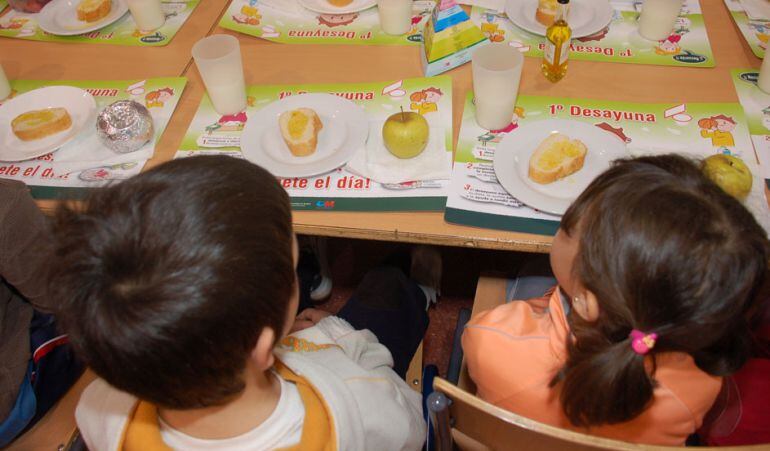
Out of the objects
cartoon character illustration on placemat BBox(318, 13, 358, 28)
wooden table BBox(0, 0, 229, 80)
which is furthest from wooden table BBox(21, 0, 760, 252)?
cartoon character illustration on placemat BBox(318, 13, 358, 28)

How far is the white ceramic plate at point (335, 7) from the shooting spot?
145 cm

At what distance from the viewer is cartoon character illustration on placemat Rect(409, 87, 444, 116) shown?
118cm

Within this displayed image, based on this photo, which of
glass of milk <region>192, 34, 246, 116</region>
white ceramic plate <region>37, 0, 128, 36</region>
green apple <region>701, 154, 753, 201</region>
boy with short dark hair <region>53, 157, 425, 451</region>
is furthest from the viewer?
white ceramic plate <region>37, 0, 128, 36</region>

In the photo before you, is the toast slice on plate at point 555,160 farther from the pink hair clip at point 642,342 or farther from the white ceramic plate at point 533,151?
the pink hair clip at point 642,342

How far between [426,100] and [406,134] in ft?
0.61

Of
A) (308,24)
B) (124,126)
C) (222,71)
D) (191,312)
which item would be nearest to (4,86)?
(124,126)

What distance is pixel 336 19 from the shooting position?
1.47 m

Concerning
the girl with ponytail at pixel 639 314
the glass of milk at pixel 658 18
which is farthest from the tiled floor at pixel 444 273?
the girl with ponytail at pixel 639 314

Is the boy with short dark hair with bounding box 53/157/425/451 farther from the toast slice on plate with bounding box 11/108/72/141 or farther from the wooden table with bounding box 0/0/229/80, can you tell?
the wooden table with bounding box 0/0/229/80

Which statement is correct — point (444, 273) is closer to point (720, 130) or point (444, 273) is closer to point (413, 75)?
point (413, 75)

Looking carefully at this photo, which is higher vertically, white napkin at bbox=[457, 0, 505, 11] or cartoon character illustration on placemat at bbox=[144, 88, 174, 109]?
white napkin at bbox=[457, 0, 505, 11]

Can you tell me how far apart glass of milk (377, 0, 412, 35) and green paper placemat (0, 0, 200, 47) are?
54cm

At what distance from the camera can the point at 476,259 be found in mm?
1795

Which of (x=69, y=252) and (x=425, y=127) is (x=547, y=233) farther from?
(x=69, y=252)
